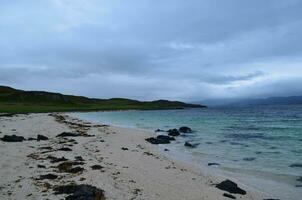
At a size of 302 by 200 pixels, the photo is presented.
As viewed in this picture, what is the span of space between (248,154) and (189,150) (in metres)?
5.51

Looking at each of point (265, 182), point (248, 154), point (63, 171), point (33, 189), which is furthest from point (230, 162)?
point (33, 189)

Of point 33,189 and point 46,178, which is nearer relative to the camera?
point 33,189

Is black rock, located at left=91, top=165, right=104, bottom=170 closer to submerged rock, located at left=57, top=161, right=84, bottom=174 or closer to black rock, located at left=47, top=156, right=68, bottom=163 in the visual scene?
submerged rock, located at left=57, top=161, right=84, bottom=174

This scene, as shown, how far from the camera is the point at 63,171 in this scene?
1805 centimetres

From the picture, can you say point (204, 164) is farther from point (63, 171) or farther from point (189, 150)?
point (63, 171)

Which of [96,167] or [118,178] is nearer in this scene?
[118,178]

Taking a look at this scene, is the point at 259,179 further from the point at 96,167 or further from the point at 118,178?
the point at 96,167

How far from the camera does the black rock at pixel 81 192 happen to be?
1280 centimetres

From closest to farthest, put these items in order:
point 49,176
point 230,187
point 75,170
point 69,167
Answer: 1. point 230,187
2. point 49,176
3. point 75,170
4. point 69,167

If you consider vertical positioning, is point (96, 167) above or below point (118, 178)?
above

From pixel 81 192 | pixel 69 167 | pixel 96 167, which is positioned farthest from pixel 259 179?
pixel 81 192

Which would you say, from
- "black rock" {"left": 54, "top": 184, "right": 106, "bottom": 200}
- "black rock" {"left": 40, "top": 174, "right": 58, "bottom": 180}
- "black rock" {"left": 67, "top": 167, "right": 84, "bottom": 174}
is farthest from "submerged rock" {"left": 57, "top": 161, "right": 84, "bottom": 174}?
"black rock" {"left": 54, "top": 184, "right": 106, "bottom": 200}

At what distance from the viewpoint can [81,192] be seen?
13.0 metres

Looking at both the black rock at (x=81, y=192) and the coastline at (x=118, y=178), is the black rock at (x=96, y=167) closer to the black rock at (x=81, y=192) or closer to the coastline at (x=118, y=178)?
the coastline at (x=118, y=178)
